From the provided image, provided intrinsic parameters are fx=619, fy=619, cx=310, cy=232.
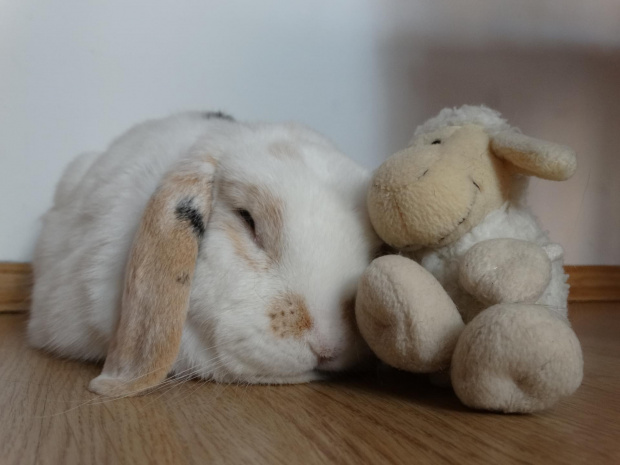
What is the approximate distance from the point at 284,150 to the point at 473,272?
0.57m

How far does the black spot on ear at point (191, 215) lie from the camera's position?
4.44 feet

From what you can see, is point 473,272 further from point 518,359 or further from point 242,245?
point 242,245

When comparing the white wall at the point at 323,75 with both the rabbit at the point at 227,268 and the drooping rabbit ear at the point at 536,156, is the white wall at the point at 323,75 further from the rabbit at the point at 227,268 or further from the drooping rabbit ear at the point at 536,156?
the drooping rabbit ear at the point at 536,156

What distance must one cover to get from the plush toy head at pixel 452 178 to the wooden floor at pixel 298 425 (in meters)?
0.34

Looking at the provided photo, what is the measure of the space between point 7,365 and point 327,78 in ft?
6.13

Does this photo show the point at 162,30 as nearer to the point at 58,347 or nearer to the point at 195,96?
the point at 195,96

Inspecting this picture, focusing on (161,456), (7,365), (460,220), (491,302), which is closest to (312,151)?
(460,220)

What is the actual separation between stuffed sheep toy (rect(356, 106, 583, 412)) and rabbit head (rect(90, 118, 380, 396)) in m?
0.09

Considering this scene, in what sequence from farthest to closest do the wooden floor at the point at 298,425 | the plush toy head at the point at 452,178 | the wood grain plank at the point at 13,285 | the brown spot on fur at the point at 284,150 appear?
the wood grain plank at the point at 13,285 → the brown spot on fur at the point at 284,150 → the plush toy head at the point at 452,178 → the wooden floor at the point at 298,425

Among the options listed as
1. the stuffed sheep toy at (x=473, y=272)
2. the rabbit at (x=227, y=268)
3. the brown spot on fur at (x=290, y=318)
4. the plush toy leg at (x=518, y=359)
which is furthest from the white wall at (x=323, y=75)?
the plush toy leg at (x=518, y=359)

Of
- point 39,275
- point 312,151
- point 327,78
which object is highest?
point 327,78

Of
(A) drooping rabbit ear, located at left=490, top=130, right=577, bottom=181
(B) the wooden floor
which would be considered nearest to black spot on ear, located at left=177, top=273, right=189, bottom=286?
(B) the wooden floor

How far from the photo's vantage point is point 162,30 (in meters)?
2.62

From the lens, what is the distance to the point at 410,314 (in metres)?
1.09
